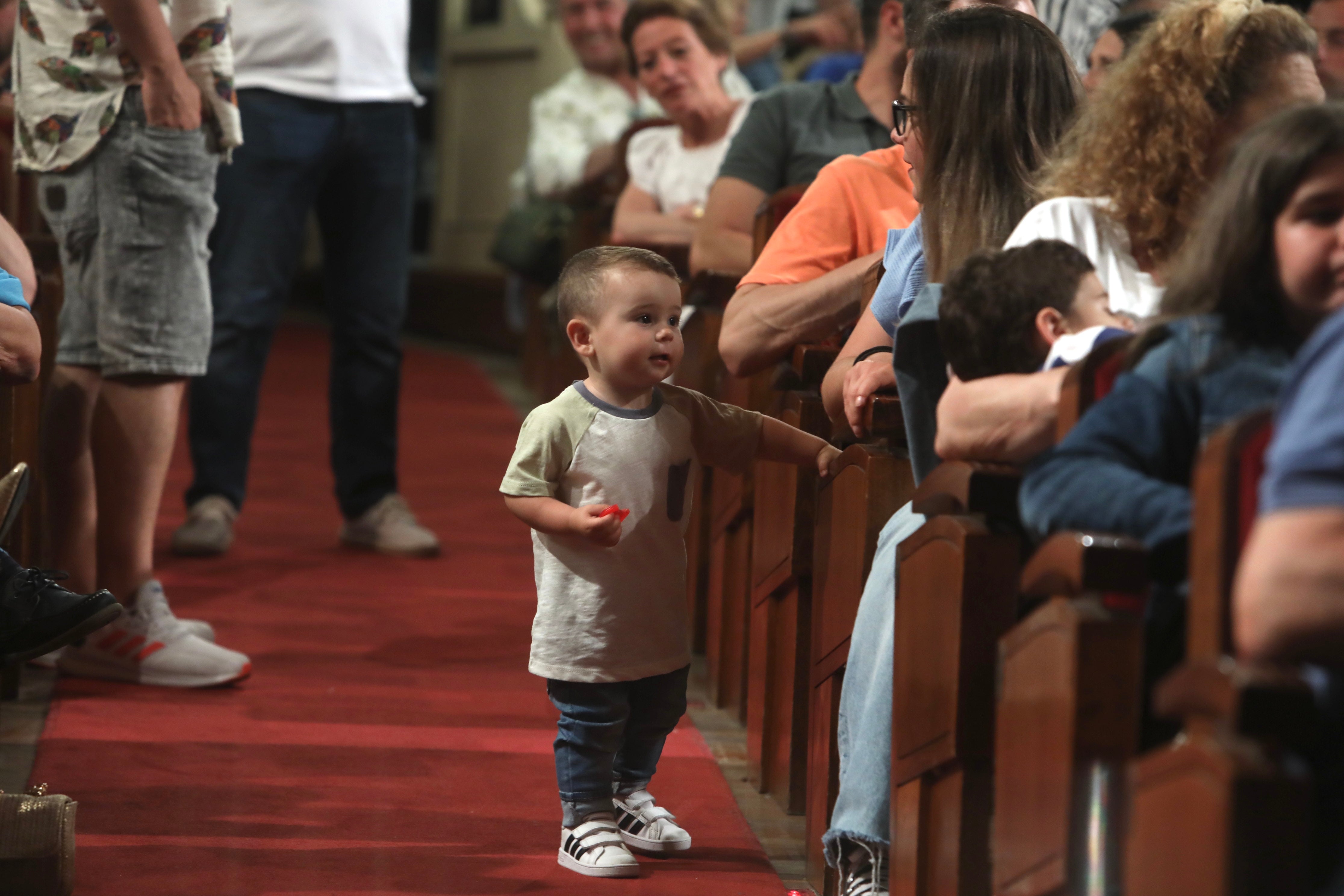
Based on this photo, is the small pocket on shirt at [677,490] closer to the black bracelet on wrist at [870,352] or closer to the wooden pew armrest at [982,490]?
the black bracelet on wrist at [870,352]

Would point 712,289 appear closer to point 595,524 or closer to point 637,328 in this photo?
point 637,328

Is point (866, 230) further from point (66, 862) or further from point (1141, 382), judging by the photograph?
point (66, 862)

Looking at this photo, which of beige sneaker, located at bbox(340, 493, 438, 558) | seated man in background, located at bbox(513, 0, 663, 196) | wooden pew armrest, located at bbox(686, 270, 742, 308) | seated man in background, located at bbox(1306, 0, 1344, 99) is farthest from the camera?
seated man in background, located at bbox(513, 0, 663, 196)

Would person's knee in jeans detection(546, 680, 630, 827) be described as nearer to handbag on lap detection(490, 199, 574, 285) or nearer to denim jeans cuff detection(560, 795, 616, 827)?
denim jeans cuff detection(560, 795, 616, 827)

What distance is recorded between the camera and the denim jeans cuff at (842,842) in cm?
163

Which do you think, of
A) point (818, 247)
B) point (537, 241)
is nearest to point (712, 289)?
point (818, 247)

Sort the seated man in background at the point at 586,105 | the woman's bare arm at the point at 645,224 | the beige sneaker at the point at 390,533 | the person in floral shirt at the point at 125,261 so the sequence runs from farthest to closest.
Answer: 1. the seated man in background at the point at 586,105
2. the woman's bare arm at the point at 645,224
3. the beige sneaker at the point at 390,533
4. the person in floral shirt at the point at 125,261

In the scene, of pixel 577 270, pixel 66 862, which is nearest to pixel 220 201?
pixel 577 270

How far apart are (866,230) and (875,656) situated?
2.66ft

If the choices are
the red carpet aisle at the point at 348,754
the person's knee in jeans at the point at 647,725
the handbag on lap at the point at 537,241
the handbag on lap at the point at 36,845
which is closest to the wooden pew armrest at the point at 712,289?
A: the red carpet aisle at the point at 348,754

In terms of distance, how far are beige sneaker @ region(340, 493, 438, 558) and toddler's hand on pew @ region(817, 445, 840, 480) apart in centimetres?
183

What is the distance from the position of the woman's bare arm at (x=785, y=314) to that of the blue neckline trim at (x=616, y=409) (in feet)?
1.25

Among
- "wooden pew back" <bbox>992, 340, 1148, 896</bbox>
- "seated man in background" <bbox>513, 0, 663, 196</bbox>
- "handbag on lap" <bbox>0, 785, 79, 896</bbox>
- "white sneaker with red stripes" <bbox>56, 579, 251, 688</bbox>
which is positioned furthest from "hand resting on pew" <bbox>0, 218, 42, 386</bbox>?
"seated man in background" <bbox>513, 0, 663, 196</bbox>

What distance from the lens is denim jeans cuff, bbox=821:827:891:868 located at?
1.63 metres
